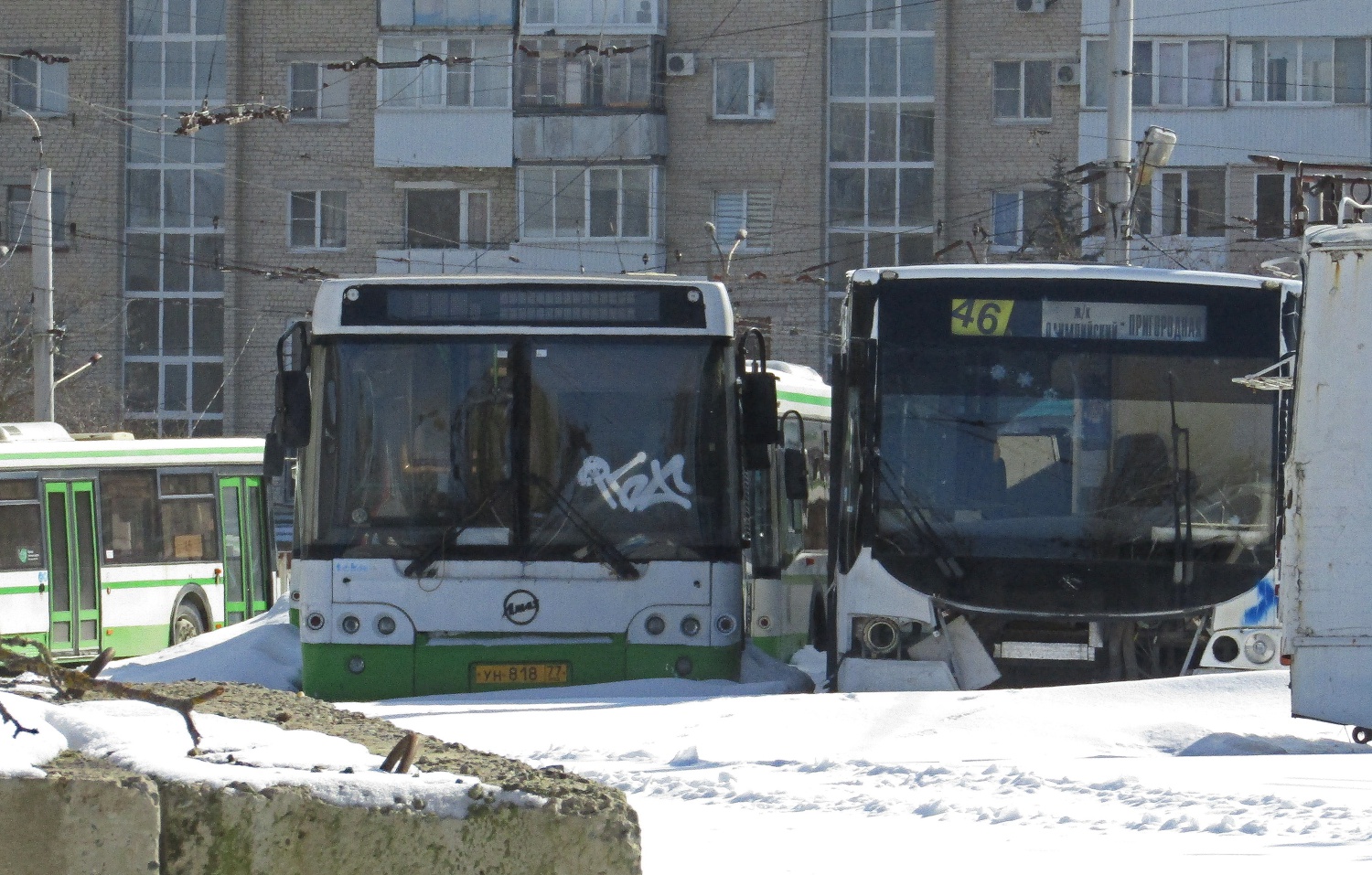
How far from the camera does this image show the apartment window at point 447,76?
41250mm

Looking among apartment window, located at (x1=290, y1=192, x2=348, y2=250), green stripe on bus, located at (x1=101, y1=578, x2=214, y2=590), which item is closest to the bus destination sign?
green stripe on bus, located at (x1=101, y1=578, x2=214, y2=590)

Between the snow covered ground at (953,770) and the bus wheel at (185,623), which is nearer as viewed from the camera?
the snow covered ground at (953,770)

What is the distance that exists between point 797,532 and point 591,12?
27.2m

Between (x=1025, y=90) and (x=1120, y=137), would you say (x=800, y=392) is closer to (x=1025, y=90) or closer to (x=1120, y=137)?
(x=1120, y=137)

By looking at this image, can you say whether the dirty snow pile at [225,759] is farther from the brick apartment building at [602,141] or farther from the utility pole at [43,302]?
the brick apartment building at [602,141]

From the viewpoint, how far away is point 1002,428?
9.87 metres

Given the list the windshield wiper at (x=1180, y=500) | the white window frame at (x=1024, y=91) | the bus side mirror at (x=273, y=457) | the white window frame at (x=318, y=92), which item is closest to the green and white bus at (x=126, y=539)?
the bus side mirror at (x=273, y=457)

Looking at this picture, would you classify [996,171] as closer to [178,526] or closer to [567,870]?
[178,526]

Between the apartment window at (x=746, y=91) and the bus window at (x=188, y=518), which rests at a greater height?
the apartment window at (x=746, y=91)

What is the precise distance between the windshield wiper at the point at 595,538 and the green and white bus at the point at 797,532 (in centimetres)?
176

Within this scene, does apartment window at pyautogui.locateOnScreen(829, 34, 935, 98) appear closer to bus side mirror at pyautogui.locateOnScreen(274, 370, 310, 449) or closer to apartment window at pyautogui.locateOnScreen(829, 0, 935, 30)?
apartment window at pyautogui.locateOnScreen(829, 0, 935, 30)

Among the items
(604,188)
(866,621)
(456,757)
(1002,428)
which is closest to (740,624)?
(866,621)

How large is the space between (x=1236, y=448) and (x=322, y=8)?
35.7m

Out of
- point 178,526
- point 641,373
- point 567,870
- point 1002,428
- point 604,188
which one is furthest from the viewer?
point 604,188
